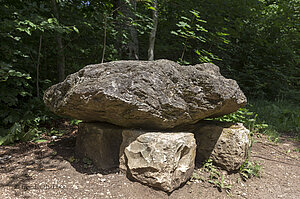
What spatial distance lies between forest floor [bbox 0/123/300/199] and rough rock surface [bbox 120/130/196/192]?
0.12 metres

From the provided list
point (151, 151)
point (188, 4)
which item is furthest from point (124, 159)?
point (188, 4)

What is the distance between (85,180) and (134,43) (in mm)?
4294

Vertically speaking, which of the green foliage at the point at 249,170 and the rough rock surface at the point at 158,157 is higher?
the rough rock surface at the point at 158,157

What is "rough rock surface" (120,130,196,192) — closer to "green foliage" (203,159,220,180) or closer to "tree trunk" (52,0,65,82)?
"green foliage" (203,159,220,180)

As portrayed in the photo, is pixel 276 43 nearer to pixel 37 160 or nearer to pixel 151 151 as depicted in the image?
pixel 151 151

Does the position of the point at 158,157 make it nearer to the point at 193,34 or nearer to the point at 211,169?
the point at 211,169

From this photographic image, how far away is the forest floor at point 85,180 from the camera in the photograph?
2193mm

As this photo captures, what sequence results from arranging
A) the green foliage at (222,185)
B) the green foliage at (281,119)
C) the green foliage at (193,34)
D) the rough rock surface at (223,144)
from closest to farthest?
the green foliage at (222,185) → the rough rock surface at (223,144) → the green foliage at (193,34) → the green foliage at (281,119)

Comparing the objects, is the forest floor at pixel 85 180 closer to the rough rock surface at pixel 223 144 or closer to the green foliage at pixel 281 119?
the rough rock surface at pixel 223 144

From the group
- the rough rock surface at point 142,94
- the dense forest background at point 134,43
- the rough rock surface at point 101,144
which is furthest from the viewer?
the dense forest background at point 134,43

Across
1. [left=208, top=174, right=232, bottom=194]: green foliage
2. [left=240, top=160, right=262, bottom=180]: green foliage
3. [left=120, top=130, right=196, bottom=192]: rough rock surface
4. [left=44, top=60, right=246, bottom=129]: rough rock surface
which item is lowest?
[left=208, top=174, right=232, bottom=194]: green foliage

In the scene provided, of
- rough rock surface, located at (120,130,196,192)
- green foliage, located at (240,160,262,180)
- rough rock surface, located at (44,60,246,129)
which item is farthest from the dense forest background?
rough rock surface, located at (120,130,196,192)

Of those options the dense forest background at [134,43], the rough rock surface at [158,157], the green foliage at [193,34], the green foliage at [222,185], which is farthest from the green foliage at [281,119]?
the rough rock surface at [158,157]

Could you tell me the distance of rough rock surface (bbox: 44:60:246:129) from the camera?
83.4 inches
